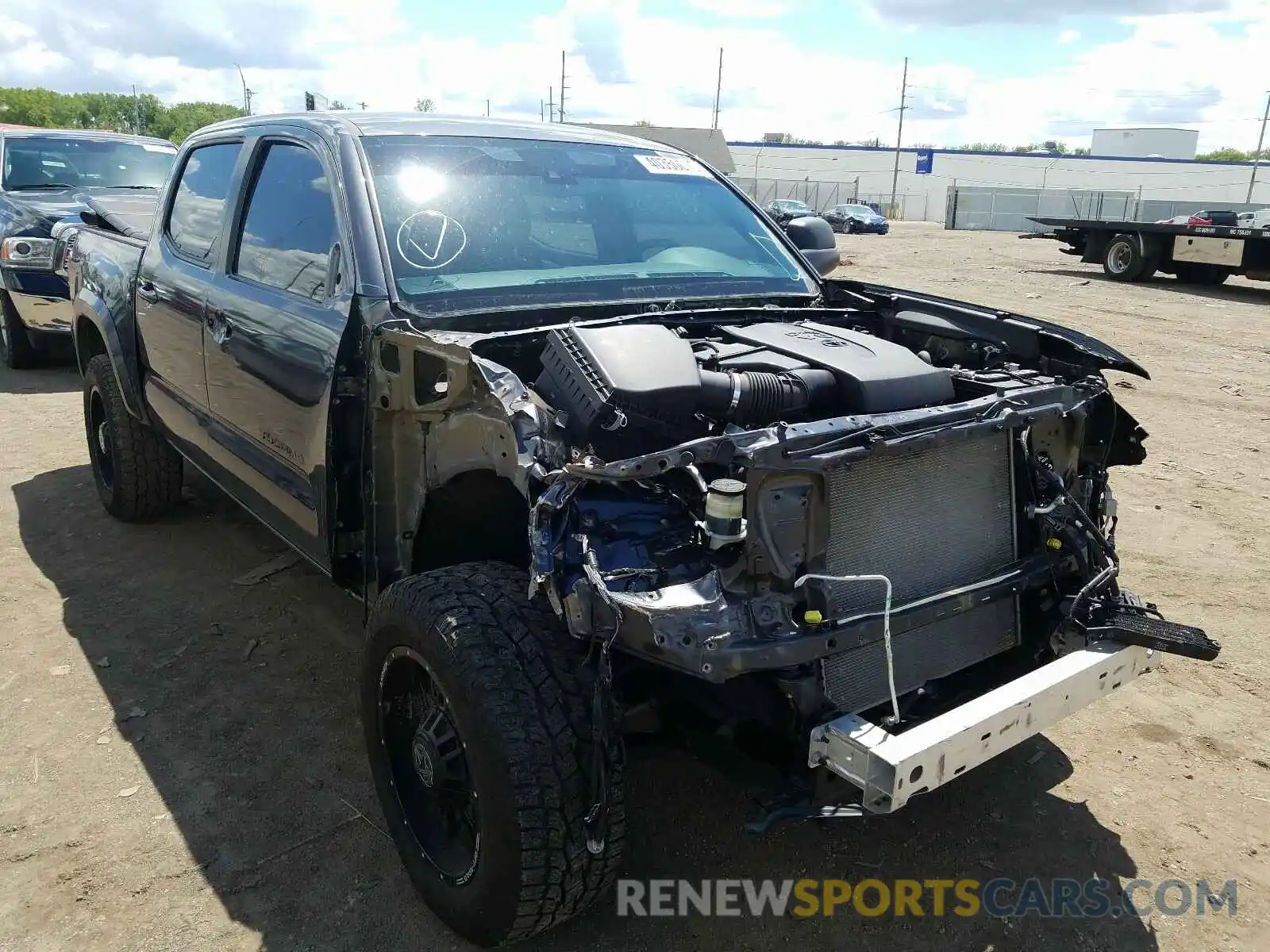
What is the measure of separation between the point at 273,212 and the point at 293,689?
5.73 feet

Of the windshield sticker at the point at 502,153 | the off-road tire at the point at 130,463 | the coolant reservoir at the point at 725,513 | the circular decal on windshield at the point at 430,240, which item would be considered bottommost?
the off-road tire at the point at 130,463

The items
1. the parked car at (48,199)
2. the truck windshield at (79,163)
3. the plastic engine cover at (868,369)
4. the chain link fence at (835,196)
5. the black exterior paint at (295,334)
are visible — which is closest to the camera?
the plastic engine cover at (868,369)

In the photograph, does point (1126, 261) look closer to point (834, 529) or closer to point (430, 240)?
point (430, 240)

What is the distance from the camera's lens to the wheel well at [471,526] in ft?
9.05

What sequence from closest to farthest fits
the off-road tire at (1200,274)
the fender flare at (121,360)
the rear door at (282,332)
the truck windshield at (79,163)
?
1. the rear door at (282,332)
2. the fender flare at (121,360)
3. the truck windshield at (79,163)
4. the off-road tire at (1200,274)

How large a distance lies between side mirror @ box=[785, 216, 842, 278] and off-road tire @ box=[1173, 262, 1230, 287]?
15.3 m

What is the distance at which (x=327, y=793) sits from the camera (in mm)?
3066

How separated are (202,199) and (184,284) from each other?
42 centimetres

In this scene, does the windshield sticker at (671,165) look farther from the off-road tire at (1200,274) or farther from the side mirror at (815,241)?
the off-road tire at (1200,274)

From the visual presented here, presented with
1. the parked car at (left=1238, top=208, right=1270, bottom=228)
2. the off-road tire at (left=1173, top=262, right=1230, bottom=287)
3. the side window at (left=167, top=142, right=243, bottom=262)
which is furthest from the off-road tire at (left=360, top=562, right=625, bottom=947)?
the off-road tire at (left=1173, top=262, right=1230, bottom=287)

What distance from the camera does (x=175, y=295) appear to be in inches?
163

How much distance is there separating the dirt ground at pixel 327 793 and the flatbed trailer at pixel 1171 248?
1273cm

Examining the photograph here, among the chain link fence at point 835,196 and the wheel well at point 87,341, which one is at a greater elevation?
the chain link fence at point 835,196

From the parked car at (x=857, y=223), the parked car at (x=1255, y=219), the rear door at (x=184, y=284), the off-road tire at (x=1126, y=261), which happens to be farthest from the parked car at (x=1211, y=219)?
the parked car at (x=857, y=223)
